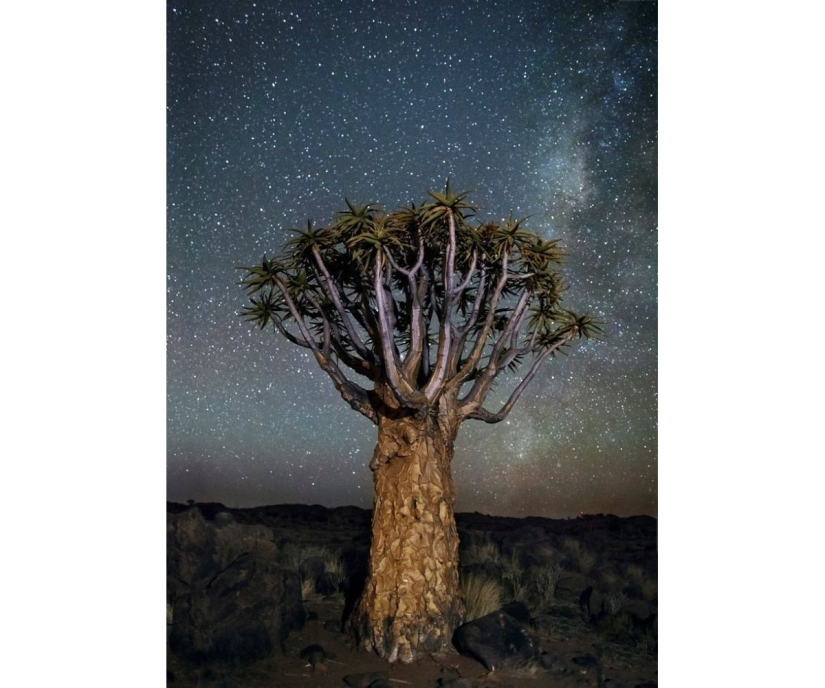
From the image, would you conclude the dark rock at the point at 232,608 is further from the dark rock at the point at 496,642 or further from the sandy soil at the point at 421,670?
the dark rock at the point at 496,642

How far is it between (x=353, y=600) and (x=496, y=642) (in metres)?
1.37

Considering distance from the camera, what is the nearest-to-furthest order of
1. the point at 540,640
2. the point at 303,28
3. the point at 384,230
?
the point at 384,230, the point at 540,640, the point at 303,28

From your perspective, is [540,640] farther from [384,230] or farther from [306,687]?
[384,230]

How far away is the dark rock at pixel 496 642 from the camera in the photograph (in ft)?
15.8

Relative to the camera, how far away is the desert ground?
4.87 meters

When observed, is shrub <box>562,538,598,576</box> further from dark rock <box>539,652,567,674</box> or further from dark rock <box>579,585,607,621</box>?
dark rock <box>539,652,567,674</box>

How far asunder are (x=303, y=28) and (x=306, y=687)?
506 centimetres

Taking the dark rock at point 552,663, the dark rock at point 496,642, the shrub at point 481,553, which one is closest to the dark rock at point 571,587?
the shrub at point 481,553

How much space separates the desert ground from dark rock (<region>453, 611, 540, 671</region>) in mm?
21

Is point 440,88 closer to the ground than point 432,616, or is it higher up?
higher up

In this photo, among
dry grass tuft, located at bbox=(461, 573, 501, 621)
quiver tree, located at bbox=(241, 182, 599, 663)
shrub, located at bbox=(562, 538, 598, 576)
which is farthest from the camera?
shrub, located at bbox=(562, 538, 598, 576)

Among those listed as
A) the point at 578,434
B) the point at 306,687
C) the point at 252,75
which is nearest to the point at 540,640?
the point at 306,687

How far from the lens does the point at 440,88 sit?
660 centimetres

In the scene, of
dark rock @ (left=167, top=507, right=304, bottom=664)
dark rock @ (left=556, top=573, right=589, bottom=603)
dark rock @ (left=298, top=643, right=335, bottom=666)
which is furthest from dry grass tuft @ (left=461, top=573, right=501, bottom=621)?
dark rock @ (left=167, top=507, right=304, bottom=664)
